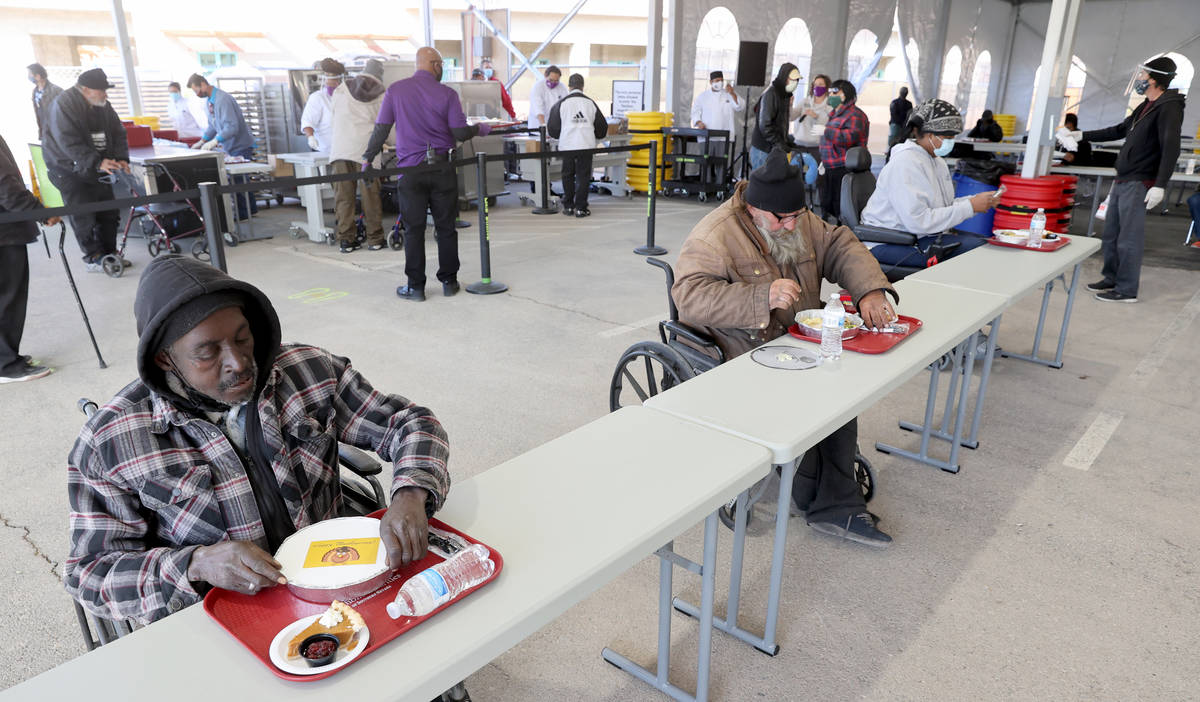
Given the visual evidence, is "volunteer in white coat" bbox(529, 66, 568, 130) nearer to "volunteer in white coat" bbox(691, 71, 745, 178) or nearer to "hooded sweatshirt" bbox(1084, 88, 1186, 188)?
"volunteer in white coat" bbox(691, 71, 745, 178)

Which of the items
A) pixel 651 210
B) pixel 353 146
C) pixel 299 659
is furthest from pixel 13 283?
pixel 651 210

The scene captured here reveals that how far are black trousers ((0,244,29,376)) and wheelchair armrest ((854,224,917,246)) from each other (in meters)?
4.20

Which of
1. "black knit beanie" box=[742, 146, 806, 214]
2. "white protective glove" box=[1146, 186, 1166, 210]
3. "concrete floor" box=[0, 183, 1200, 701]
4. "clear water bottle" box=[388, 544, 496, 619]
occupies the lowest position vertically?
"concrete floor" box=[0, 183, 1200, 701]

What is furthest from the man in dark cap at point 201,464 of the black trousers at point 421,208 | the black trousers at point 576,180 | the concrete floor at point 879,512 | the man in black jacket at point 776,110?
the black trousers at point 576,180

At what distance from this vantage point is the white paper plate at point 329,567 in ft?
3.86

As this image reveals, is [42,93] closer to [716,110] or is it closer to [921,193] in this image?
[921,193]

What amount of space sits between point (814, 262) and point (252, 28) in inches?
829

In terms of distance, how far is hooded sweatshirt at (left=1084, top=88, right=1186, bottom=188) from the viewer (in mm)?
4844

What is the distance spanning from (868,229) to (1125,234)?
257cm

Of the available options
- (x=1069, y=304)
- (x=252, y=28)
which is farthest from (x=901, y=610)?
(x=252, y=28)

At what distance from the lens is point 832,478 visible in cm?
253

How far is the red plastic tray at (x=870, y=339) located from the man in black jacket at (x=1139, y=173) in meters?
3.51

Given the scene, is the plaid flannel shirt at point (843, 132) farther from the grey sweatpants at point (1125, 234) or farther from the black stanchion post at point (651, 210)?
the grey sweatpants at point (1125, 234)

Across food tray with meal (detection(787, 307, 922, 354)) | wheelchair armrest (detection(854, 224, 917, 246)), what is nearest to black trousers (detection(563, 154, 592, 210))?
wheelchair armrest (detection(854, 224, 917, 246))
